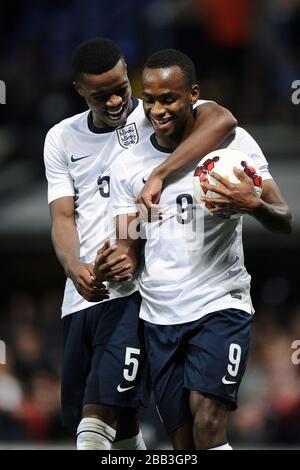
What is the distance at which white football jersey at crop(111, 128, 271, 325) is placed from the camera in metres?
5.47

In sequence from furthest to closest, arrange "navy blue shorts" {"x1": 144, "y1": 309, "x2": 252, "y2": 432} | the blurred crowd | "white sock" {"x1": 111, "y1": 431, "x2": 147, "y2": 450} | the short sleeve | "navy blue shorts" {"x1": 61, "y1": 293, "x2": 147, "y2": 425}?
1. the blurred crowd
2. "white sock" {"x1": 111, "y1": 431, "x2": 147, "y2": 450}
3. the short sleeve
4. "navy blue shorts" {"x1": 61, "y1": 293, "x2": 147, "y2": 425}
5. "navy blue shorts" {"x1": 144, "y1": 309, "x2": 252, "y2": 432}

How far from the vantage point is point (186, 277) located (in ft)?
18.0

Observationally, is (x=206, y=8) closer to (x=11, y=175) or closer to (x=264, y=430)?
(x=11, y=175)

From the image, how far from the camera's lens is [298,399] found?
9883mm

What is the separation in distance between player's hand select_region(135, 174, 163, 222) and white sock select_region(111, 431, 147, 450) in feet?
4.40

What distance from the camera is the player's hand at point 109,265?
17.5 ft

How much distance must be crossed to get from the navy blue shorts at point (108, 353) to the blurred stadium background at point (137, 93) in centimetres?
428

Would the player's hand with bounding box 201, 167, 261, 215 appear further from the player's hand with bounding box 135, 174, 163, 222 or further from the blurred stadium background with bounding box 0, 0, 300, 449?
the blurred stadium background with bounding box 0, 0, 300, 449

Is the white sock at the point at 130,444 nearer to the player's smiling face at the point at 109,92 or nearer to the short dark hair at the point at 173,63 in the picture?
the player's smiling face at the point at 109,92

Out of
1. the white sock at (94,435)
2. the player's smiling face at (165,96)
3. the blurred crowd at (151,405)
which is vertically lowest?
the blurred crowd at (151,405)

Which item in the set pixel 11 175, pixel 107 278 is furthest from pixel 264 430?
pixel 107 278

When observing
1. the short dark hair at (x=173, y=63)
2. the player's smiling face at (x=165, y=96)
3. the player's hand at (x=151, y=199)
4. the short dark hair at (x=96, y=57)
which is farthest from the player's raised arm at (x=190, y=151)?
the short dark hair at (x=96, y=57)

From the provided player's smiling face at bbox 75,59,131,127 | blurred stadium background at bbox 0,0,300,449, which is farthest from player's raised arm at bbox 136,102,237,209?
blurred stadium background at bbox 0,0,300,449

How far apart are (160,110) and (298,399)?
16.5ft
